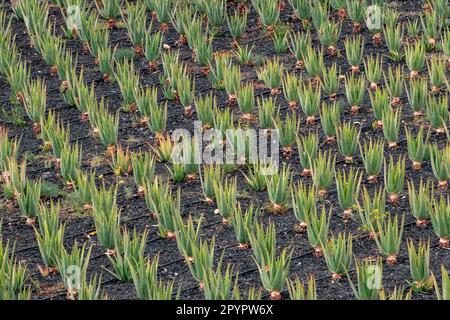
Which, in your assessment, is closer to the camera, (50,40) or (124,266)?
(124,266)

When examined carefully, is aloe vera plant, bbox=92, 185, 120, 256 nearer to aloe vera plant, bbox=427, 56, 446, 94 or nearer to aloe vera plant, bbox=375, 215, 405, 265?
aloe vera plant, bbox=375, 215, 405, 265

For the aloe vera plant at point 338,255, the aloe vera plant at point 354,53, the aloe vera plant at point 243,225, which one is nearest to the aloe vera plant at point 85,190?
the aloe vera plant at point 243,225

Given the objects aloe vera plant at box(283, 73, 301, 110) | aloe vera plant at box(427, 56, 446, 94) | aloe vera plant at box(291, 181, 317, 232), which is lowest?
aloe vera plant at box(291, 181, 317, 232)

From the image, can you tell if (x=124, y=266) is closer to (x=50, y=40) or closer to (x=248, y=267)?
(x=248, y=267)

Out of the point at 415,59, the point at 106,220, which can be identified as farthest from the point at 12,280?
the point at 415,59

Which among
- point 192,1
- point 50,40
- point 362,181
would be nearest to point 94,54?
point 50,40

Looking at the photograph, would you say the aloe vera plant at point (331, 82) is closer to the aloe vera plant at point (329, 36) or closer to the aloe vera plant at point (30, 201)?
the aloe vera plant at point (329, 36)

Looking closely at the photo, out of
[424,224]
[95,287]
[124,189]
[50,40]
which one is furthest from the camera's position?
[50,40]

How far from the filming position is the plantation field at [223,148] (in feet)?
18.8

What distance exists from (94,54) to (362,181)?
6.91ft

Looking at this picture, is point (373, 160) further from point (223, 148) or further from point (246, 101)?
point (246, 101)

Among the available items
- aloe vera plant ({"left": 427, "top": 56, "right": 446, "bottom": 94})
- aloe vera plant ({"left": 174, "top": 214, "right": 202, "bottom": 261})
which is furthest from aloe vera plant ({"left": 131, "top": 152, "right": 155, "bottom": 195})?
aloe vera plant ({"left": 427, "top": 56, "right": 446, "bottom": 94})

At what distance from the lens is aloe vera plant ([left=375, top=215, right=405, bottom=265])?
5.72m
